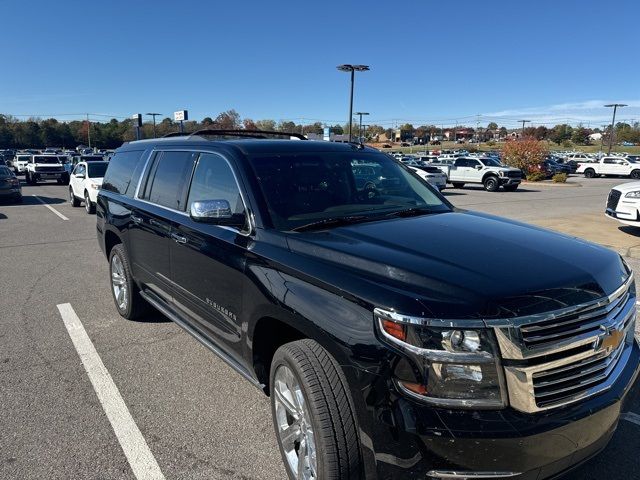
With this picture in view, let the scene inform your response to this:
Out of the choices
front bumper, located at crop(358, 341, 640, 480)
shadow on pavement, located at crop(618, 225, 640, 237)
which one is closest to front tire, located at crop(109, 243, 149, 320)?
front bumper, located at crop(358, 341, 640, 480)

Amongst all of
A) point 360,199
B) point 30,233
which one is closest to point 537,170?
point 30,233

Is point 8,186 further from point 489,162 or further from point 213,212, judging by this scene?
point 489,162

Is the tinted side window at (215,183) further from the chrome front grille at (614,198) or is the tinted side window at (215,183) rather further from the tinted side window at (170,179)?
the chrome front grille at (614,198)

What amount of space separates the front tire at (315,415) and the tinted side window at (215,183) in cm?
112

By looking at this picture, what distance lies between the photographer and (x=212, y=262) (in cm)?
335

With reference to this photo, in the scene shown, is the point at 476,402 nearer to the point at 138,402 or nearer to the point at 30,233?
the point at 138,402

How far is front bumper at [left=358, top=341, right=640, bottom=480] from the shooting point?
189 centimetres

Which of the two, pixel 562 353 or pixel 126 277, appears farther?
pixel 126 277

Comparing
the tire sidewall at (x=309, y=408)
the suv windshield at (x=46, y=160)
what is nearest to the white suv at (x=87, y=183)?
the suv windshield at (x=46, y=160)

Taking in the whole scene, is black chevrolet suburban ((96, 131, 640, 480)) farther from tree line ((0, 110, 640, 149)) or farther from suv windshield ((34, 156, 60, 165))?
tree line ((0, 110, 640, 149))

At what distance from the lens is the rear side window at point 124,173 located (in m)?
5.03

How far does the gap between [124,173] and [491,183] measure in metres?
24.7

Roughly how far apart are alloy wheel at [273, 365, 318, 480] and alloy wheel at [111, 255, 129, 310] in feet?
9.86

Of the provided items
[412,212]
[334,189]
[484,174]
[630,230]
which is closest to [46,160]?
[484,174]
